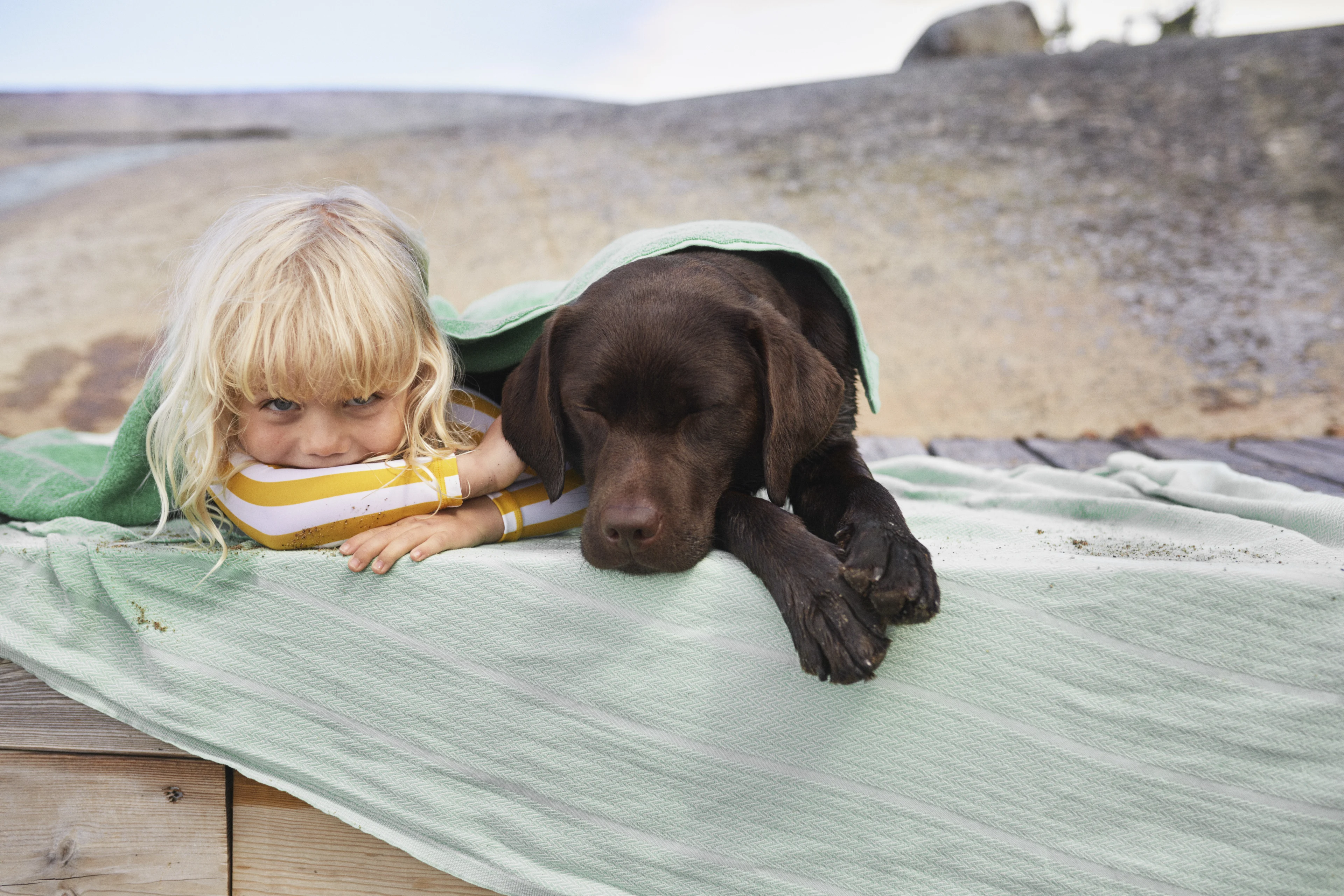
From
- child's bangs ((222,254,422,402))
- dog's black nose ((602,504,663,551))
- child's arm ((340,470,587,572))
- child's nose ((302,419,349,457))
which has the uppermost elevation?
child's bangs ((222,254,422,402))

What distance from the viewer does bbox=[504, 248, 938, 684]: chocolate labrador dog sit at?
1699 mm

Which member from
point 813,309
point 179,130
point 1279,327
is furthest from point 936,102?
point 179,130

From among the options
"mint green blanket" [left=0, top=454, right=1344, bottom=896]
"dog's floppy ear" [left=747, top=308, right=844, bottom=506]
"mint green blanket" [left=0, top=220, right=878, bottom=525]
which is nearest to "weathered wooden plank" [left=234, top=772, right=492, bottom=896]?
"mint green blanket" [left=0, top=454, right=1344, bottom=896]

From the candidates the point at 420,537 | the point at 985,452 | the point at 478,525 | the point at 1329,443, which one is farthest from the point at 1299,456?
the point at 420,537

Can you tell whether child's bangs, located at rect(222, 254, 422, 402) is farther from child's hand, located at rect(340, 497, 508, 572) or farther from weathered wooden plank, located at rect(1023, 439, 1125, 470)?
weathered wooden plank, located at rect(1023, 439, 1125, 470)

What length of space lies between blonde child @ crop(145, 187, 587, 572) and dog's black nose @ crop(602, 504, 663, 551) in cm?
43

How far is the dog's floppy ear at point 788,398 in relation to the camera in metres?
2.08

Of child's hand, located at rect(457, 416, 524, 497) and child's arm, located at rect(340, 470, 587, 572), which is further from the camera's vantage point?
child's hand, located at rect(457, 416, 524, 497)

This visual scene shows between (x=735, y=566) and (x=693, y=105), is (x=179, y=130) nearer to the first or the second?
(x=693, y=105)

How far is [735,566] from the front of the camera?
6.28 feet

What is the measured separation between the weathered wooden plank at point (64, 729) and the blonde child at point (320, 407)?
48cm

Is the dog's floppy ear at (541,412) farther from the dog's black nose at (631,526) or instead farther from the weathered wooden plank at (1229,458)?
the weathered wooden plank at (1229,458)

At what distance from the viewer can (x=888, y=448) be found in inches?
189

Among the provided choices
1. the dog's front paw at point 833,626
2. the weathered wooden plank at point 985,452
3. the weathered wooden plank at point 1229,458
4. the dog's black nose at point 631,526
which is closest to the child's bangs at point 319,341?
the dog's black nose at point 631,526
